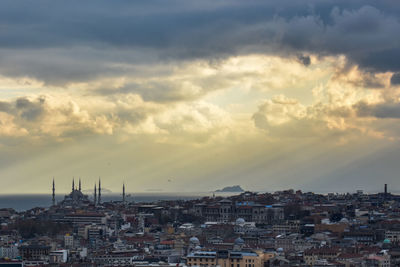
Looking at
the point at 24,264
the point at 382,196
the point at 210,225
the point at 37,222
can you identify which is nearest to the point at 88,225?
the point at 37,222

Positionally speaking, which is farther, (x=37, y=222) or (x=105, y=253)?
(x=37, y=222)

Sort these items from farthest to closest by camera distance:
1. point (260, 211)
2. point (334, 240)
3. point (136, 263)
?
point (260, 211) → point (334, 240) → point (136, 263)

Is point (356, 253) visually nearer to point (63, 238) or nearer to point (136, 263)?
point (136, 263)

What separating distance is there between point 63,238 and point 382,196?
85.1 m

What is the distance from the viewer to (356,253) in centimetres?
8481

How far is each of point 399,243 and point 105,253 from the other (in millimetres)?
29488

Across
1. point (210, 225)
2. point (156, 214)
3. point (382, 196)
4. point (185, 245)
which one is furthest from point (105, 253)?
point (382, 196)

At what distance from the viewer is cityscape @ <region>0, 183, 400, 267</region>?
80688mm

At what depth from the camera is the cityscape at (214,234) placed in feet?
265

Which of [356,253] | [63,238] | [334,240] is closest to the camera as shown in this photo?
[356,253]

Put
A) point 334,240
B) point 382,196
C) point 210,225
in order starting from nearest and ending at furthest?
point 334,240
point 210,225
point 382,196

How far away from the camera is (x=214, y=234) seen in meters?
117

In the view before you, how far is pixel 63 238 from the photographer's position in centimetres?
11312

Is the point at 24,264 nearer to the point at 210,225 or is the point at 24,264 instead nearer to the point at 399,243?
the point at 399,243
